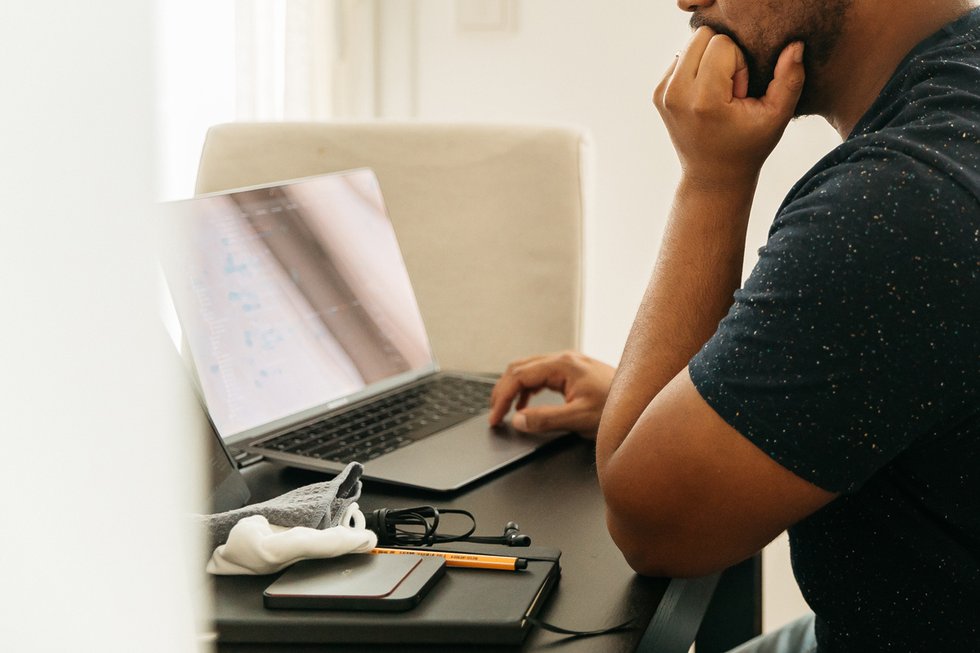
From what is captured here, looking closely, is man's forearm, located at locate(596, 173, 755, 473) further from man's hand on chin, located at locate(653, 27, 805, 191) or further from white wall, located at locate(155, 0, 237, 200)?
white wall, located at locate(155, 0, 237, 200)

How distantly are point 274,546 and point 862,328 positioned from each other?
15.2 inches

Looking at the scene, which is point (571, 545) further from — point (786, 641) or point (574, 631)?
point (786, 641)

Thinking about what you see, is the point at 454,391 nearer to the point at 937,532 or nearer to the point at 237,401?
the point at 237,401

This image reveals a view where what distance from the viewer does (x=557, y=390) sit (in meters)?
1.09

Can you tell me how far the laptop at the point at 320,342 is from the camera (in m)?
0.95

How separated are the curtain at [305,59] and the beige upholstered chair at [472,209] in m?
0.55

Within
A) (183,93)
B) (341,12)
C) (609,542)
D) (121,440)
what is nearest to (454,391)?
(609,542)

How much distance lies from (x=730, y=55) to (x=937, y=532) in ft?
1.37

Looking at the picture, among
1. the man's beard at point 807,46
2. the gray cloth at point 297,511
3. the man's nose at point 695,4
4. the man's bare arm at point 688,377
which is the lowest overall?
the gray cloth at point 297,511

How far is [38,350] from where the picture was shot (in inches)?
5.6

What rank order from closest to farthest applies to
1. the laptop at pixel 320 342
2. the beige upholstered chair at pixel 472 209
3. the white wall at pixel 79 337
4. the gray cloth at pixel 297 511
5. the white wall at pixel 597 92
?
the white wall at pixel 79 337
the gray cloth at pixel 297 511
the laptop at pixel 320 342
the beige upholstered chair at pixel 472 209
the white wall at pixel 597 92

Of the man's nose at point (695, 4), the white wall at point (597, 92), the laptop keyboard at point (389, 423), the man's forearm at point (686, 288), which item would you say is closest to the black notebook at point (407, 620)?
the man's forearm at point (686, 288)

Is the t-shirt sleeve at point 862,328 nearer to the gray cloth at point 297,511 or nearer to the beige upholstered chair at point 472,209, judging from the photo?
the gray cloth at point 297,511

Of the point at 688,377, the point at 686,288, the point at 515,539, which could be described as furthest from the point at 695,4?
the point at 515,539
